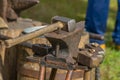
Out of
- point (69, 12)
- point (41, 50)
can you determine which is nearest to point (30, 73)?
point (41, 50)

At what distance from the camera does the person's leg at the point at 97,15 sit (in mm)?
4832

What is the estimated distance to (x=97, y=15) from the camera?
4.89 meters

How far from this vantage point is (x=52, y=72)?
3.03 meters

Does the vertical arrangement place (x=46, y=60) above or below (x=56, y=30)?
below

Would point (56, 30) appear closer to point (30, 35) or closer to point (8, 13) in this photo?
point (30, 35)

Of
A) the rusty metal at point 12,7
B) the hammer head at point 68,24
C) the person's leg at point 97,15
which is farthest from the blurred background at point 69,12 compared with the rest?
the hammer head at point 68,24

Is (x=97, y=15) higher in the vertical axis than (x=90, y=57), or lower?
lower

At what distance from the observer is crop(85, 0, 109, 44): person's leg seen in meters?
4.83

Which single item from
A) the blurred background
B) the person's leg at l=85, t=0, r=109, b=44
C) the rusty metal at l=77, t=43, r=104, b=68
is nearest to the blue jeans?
the person's leg at l=85, t=0, r=109, b=44

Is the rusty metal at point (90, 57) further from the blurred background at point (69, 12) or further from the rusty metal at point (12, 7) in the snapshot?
the blurred background at point (69, 12)

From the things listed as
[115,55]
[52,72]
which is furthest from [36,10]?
[52,72]

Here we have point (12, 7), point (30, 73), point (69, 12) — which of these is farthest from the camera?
point (69, 12)

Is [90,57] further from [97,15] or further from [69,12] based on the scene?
[69,12]

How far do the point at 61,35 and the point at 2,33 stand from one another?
73 cm
